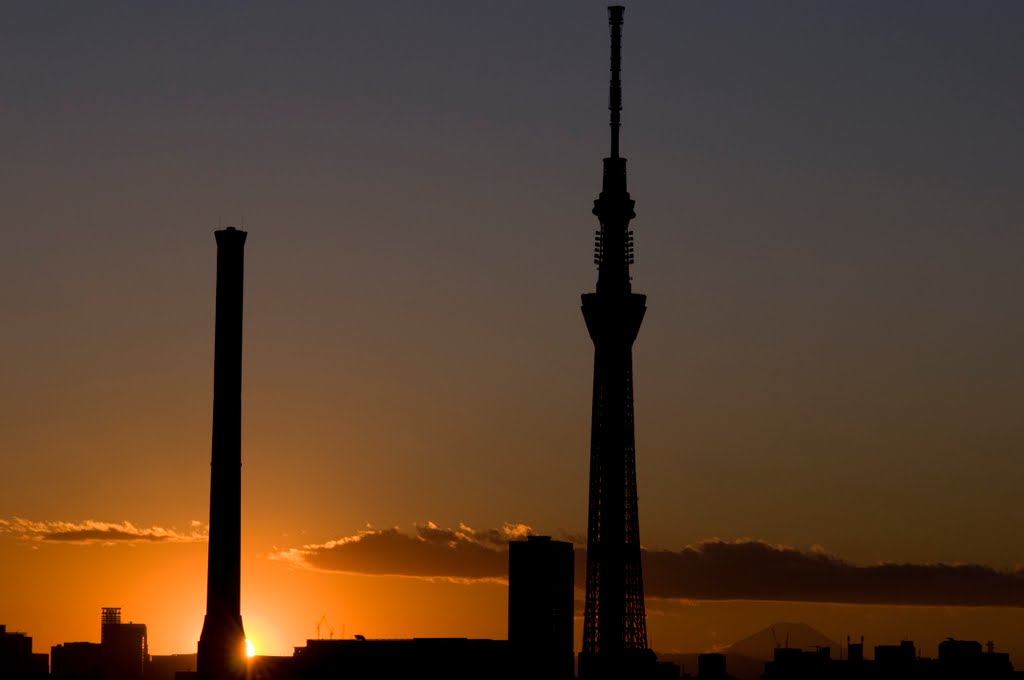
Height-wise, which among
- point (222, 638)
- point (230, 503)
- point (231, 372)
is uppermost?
point (231, 372)

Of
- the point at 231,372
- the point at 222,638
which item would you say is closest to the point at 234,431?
the point at 231,372

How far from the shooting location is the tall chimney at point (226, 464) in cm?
18200

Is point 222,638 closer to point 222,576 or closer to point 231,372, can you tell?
point 222,576

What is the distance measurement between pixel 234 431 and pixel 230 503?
6.24 m

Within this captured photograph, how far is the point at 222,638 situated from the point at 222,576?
641 centimetres

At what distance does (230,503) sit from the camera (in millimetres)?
182000

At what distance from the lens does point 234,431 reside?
182625 millimetres

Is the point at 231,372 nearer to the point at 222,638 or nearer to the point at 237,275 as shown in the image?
the point at 237,275

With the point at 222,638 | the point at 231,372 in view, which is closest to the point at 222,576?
the point at 222,638

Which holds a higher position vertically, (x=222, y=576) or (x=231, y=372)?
(x=231, y=372)

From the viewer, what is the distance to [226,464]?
182 meters

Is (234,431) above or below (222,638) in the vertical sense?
above

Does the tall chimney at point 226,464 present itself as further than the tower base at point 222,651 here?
No

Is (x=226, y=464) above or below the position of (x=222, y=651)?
above
